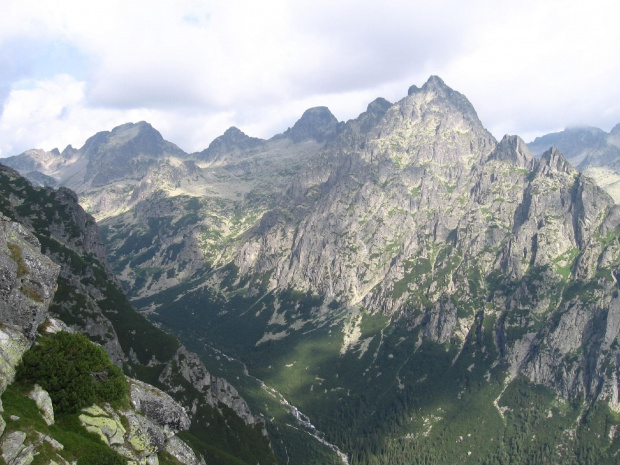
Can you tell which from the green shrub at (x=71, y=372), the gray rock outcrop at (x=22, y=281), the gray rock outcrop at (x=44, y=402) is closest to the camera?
the gray rock outcrop at (x=44, y=402)

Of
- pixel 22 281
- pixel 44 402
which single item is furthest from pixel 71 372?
pixel 22 281

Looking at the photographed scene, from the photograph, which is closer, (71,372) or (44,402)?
(44,402)

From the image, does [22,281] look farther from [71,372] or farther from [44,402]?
[44,402]

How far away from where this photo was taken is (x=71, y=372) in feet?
218

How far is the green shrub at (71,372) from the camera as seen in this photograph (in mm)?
63906

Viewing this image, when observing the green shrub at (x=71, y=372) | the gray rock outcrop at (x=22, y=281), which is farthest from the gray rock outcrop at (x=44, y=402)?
the gray rock outcrop at (x=22, y=281)

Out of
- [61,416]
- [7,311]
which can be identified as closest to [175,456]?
[61,416]

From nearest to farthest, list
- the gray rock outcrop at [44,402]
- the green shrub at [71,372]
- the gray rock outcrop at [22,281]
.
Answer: the gray rock outcrop at [44,402] → the green shrub at [71,372] → the gray rock outcrop at [22,281]

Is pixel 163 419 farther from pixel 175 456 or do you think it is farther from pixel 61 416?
pixel 61 416

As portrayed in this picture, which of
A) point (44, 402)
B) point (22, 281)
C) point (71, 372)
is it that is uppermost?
point (22, 281)

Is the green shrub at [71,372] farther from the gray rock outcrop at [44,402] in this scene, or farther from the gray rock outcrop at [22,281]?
the gray rock outcrop at [22,281]

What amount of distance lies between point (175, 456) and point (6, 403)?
1224 inches

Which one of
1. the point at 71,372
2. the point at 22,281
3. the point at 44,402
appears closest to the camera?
the point at 44,402

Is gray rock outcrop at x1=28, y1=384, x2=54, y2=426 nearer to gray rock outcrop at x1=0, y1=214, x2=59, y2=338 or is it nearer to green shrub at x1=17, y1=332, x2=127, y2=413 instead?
green shrub at x1=17, y1=332, x2=127, y2=413
